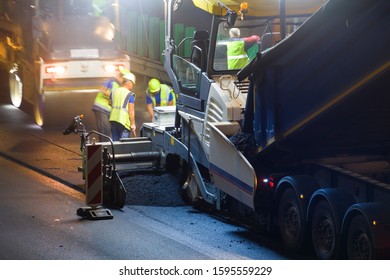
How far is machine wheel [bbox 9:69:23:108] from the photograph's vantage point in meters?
17.6

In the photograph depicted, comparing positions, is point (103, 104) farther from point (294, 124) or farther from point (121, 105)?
point (294, 124)

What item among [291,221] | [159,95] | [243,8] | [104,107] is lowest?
[291,221]

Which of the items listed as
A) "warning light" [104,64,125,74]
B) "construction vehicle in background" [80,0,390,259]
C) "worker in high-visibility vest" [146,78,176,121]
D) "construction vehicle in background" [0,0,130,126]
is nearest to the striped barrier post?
"construction vehicle in background" [80,0,390,259]

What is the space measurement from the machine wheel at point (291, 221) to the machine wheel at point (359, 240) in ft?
2.83

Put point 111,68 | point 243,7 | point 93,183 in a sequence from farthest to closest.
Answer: point 111,68 → point 93,183 → point 243,7

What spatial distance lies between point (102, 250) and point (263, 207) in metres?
1.75

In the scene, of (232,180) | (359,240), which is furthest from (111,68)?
(359,240)

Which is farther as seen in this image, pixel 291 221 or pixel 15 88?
pixel 15 88

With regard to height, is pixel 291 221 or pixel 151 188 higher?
pixel 291 221

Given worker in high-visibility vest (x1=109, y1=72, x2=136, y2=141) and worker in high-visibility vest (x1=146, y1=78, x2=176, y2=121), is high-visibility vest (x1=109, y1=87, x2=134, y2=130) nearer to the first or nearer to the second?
worker in high-visibility vest (x1=109, y1=72, x2=136, y2=141)

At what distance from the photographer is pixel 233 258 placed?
834 cm

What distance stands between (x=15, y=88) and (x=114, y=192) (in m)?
8.03

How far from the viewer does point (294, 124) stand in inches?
323
